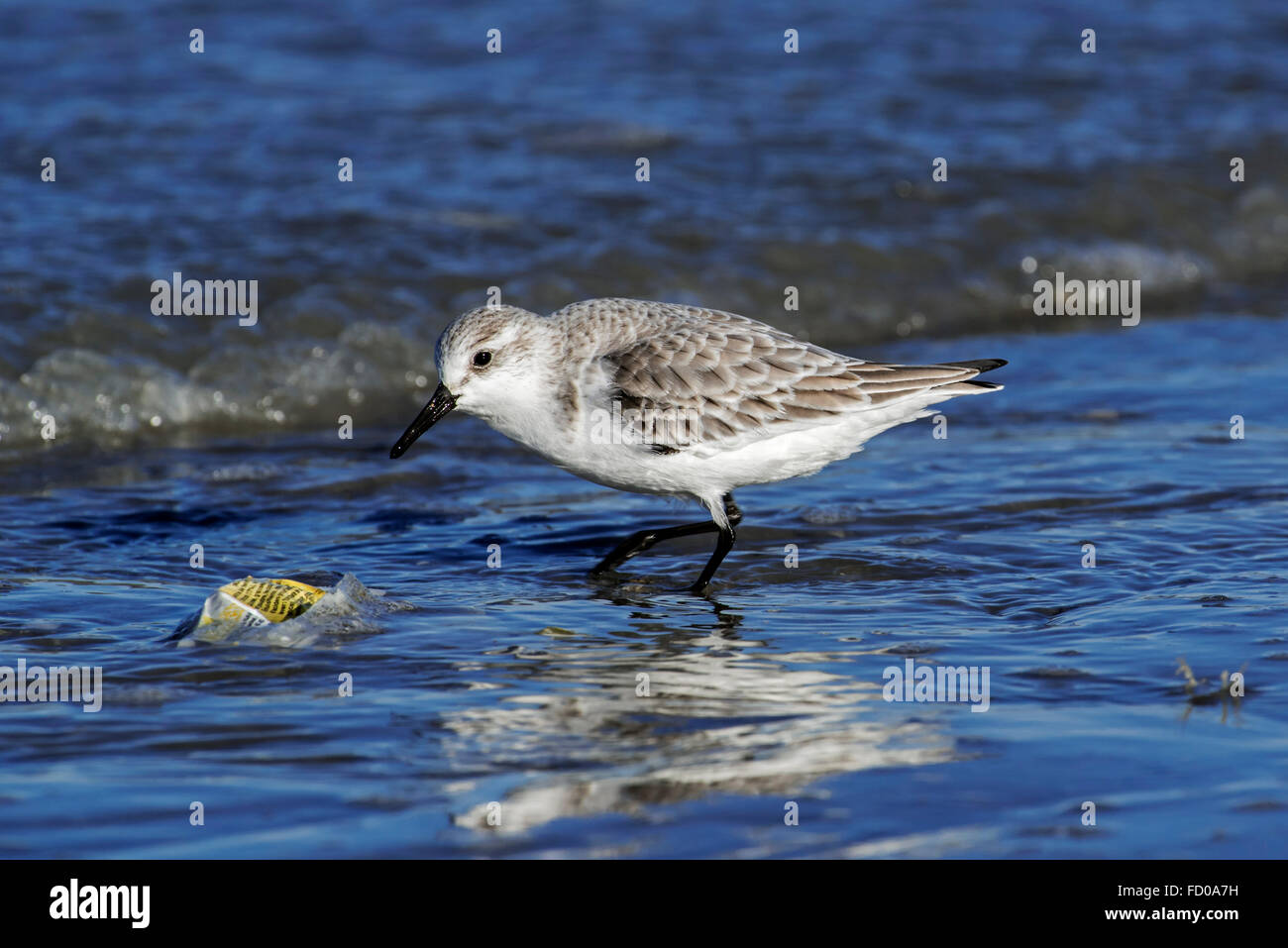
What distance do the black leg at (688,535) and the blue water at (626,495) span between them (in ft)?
0.54

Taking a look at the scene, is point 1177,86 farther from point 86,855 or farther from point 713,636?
point 86,855

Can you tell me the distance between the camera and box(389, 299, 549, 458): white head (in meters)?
6.72

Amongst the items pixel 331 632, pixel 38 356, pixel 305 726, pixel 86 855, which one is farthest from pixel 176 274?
pixel 86 855

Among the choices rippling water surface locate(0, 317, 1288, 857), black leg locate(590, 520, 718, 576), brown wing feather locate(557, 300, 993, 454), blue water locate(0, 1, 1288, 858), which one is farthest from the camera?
black leg locate(590, 520, 718, 576)

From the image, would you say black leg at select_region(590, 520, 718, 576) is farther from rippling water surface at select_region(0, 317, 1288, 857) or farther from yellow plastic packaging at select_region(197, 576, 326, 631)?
yellow plastic packaging at select_region(197, 576, 326, 631)

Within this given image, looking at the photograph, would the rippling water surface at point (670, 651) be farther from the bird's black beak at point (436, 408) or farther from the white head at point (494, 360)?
the white head at point (494, 360)

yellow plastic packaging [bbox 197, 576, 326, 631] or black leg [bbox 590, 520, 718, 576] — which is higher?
black leg [bbox 590, 520, 718, 576]

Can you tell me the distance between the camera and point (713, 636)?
244 inches

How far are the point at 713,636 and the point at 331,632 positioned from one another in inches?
58.2

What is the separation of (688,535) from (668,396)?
1008 millimetres

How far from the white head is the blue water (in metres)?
0.86

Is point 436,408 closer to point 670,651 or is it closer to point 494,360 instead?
point 494,360

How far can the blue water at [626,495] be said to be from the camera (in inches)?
184

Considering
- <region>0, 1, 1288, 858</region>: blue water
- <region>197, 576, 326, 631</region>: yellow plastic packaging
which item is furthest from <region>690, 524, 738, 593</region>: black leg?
<region>197, 576, 326, 631</region>: yellow plastic packaging
